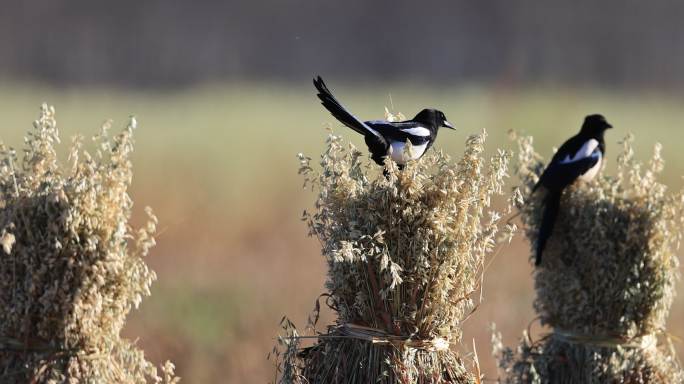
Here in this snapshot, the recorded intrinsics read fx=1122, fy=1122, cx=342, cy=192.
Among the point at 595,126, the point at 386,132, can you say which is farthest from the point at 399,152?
the point at 595,126

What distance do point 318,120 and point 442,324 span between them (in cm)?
1329

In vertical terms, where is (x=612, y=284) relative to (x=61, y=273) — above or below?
above

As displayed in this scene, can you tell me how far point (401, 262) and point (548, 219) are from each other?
1493mm

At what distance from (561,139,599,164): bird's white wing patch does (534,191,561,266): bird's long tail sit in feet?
0.56

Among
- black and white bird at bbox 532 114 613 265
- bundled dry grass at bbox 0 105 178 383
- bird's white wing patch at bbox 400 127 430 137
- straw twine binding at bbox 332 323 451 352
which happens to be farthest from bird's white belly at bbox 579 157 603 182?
bundled dry grass at bbox 0 105 178 383

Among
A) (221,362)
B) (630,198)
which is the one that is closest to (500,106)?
(221,362)

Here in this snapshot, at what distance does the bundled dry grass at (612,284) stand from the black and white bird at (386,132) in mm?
1183

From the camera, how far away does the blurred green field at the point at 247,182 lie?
8938mm

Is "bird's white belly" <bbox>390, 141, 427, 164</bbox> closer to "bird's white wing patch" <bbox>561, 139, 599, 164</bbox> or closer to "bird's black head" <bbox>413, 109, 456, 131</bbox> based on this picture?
"bird's black head" <bbox>413, 109, 456, 131</bbox>

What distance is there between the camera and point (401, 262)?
408 centimetres

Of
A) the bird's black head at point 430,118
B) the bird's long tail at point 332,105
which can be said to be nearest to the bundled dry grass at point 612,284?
the bird's black head at point 430,118

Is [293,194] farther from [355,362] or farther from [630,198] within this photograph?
[355,362]

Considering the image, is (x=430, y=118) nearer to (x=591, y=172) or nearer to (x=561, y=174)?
(x=561, y=174)

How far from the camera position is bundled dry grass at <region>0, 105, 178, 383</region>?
13.4ft
